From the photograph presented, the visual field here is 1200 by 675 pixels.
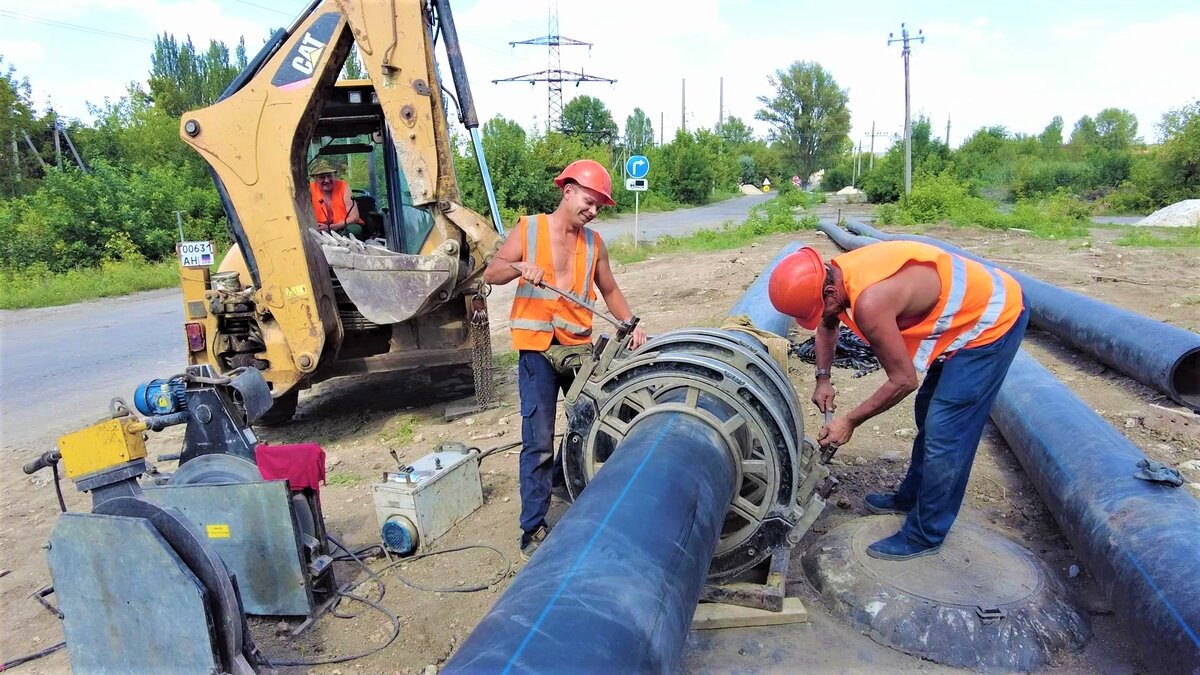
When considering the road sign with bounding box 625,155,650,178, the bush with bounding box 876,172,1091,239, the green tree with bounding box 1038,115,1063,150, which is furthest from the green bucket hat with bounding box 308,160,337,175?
the green tree with bounding box 1038,115,1063,150

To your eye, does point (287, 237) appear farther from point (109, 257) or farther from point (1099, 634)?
point (109, 257)

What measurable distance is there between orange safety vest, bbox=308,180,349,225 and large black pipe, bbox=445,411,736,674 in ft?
13.6

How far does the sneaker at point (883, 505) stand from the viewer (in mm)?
3693

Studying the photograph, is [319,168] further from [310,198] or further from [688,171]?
[688,171]

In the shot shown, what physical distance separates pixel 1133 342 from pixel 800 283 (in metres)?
4.10

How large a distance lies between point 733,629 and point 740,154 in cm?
7035

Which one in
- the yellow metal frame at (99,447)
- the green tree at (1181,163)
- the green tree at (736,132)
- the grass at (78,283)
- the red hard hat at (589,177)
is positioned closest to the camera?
the yellow metal frame at (99,447)

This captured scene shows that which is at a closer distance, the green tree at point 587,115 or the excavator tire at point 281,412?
the excavator tire at point 281,412

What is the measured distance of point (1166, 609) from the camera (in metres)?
2.29

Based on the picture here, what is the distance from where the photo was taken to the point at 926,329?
9.58ft

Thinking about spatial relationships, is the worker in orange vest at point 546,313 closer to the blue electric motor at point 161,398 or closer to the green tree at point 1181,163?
the blue electric motor at point 161,398

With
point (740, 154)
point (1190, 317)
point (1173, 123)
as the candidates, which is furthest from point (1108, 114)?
point (1190, 317)

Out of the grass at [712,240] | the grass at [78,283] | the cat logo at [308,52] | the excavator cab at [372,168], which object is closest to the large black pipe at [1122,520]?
the excavator cab at [372,168]

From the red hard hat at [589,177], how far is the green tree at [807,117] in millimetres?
67228
